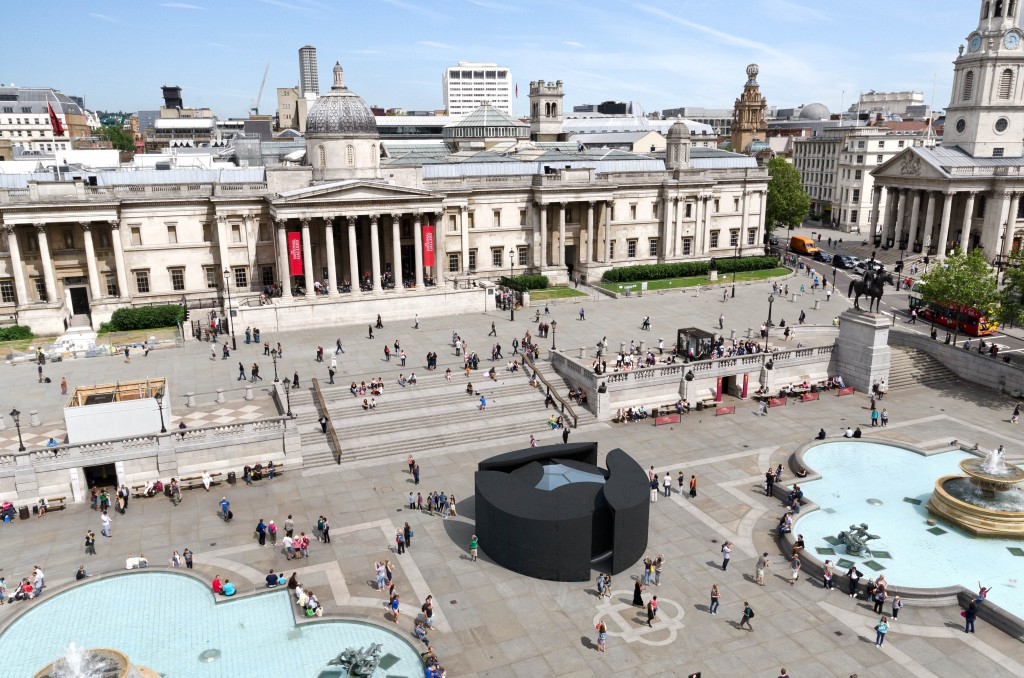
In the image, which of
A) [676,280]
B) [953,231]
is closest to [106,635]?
[676,280]

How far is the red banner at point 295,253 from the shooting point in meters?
66.8

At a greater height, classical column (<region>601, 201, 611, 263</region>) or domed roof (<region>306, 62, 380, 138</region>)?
domed roof (<region>306, 62, 380, 138</region>)

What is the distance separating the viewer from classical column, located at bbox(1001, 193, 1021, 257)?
89.1m

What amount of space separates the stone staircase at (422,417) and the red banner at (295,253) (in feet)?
70.3

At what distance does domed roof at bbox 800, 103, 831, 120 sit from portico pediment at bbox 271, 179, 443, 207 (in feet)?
514

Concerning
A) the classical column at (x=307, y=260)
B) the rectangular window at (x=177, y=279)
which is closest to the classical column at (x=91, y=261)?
the rectangular window at (x=177, y=279)

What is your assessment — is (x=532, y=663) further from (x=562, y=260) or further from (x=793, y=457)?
(x=562, y=260)

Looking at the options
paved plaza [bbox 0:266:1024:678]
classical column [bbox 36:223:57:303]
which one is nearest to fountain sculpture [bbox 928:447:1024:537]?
paved plaza [bbox 0:266:1024:678]

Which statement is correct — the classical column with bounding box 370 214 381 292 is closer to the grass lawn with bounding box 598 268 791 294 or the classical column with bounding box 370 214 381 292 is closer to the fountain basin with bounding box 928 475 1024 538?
the grass lawn with bounding box 598 268 791 294

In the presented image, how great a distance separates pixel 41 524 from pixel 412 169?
149ft

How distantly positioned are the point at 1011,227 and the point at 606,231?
49370mm

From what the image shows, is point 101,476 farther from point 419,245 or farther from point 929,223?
point 929,223

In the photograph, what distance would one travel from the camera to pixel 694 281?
8344 centimetres

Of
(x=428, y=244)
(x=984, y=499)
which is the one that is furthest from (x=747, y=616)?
(x=428, y=244)
